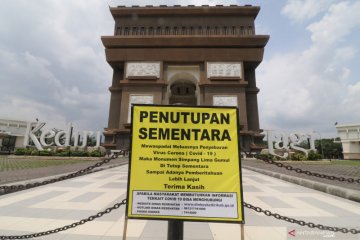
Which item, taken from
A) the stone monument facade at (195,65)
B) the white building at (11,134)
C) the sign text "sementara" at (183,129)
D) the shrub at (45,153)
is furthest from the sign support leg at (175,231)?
the white building at (11,134)

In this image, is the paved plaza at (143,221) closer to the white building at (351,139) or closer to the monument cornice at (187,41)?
the monument cornice at (187,41)

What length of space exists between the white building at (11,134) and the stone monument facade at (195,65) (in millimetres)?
33146

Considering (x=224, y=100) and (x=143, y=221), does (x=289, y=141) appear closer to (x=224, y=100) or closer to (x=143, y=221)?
(x=224, y=100)

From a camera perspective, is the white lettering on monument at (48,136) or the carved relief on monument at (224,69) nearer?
the white lettering on monument at (48,136)

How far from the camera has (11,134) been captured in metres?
46.4

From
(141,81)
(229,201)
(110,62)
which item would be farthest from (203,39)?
(229,201)

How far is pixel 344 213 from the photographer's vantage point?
3816mm

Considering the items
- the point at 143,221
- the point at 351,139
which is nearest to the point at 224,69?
the point at 143,221

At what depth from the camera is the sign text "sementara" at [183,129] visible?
228 cm

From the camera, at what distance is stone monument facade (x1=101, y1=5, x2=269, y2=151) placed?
89.7ft

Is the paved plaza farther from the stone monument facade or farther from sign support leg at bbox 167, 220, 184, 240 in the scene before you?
the stone monument facade

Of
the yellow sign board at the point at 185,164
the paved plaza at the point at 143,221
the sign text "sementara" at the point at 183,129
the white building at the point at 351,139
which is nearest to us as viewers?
the yellow sign board at the point at 185,164

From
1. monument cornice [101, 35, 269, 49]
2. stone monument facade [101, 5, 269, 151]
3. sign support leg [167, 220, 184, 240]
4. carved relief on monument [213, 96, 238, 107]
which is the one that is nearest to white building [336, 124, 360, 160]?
stone monument facade [101, 5, 269, 151]

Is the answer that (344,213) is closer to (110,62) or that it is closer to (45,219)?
(45,219)
